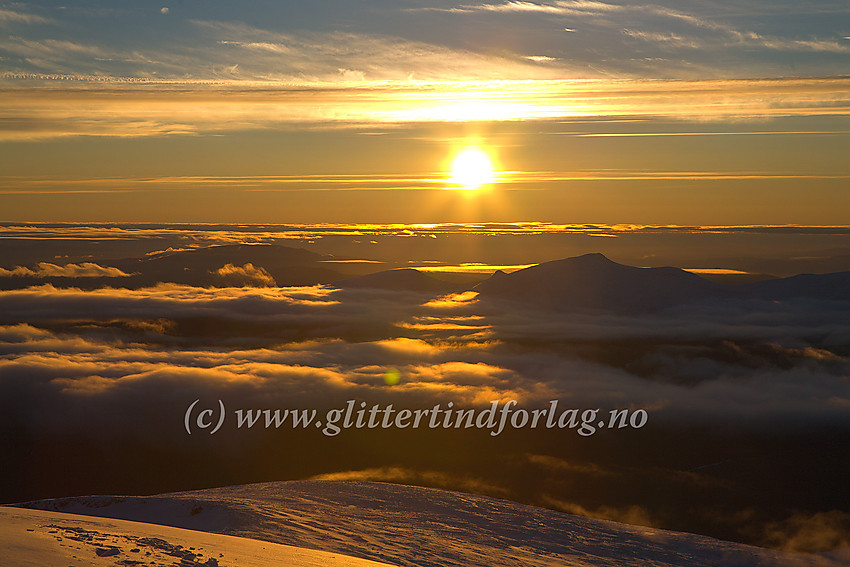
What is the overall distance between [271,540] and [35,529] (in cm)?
2440

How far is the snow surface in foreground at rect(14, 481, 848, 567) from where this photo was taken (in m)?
72.4

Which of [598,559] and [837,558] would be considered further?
[837,558]

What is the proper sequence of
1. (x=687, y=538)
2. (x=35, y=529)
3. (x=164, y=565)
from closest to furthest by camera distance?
(x=164, y=565) → (x=35, y=529) → (x=687, y=538)

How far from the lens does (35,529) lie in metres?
44.7

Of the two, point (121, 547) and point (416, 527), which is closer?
point (121, 547)

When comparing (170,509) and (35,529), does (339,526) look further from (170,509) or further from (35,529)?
(35,529)

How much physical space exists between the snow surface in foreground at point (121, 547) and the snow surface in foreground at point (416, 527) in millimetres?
3641

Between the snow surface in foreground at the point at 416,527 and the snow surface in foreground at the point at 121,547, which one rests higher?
the snow surface in foreground at the point at 416,527

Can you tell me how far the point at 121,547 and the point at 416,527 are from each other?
51.1 metres

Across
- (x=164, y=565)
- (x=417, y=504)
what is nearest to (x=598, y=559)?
(x=417, y=504)

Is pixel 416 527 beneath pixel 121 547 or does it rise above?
A: above

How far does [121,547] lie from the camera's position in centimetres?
4206

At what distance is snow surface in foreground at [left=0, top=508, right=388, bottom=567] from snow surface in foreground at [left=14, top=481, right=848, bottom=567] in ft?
11.9

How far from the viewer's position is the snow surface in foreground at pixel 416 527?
238ft
